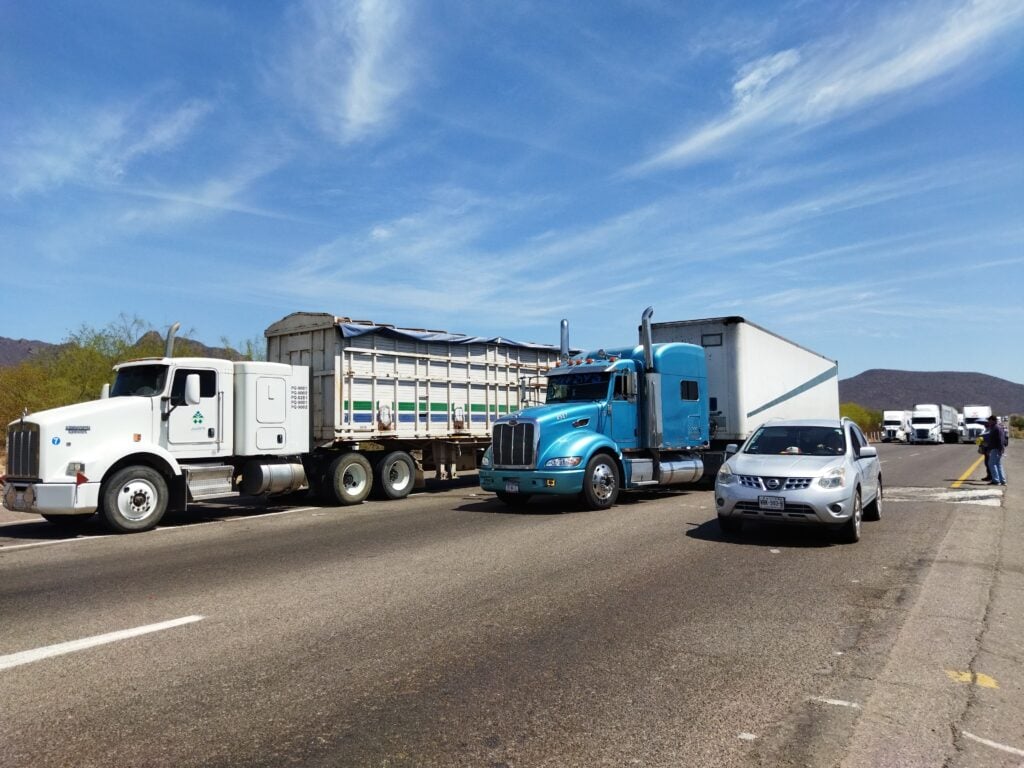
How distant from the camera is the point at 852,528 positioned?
30.1 feet

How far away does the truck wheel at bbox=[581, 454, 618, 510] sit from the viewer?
41.4 feet

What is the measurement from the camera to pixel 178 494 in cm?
1197

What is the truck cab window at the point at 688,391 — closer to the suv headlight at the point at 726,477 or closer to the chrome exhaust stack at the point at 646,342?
the chrome exhaust stack at the point at 646,342

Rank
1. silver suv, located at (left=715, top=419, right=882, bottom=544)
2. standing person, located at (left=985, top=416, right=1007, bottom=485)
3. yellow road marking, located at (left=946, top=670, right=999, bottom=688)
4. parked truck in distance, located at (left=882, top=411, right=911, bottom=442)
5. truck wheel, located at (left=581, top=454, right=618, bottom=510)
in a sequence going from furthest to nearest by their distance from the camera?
parked truck in distance, located at (left=882, top=411, right=911, bottom=442)
standing person, located at (left=985, top=416, right=1007, bottom=485)
truck wheel, located at (left=581, top=454, right=618, bottom=510)
silver suv, located at (left=715, top=419, right=882, bottom=544)
yellow road marking, located at (left=946, top=670, right=999, bottom=688)

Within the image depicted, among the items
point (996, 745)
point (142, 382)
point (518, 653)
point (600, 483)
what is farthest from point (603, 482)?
point (996, 745)

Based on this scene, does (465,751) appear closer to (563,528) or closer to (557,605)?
(557,605)

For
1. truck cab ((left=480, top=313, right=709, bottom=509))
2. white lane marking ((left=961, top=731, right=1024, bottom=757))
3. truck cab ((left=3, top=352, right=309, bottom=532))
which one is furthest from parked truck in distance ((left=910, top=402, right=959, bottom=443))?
white lane marking ((left=961, top=731, right=1024, bottom=757))

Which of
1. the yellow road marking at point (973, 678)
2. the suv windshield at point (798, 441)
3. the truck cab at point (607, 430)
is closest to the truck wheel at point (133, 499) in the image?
the truck cab at point (607, 430)

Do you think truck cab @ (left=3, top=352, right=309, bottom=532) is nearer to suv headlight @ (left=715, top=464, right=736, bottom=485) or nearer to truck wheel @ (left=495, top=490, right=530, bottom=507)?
truck wheel @ (left=495, top=490, right=530, bottom=507)

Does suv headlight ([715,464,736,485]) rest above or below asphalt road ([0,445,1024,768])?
above

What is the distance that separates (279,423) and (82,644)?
8573 mm

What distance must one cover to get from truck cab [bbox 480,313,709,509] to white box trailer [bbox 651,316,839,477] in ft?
2.13

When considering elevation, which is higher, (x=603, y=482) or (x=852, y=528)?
(x=603, y=482)

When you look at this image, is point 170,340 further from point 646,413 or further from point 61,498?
point 646,413
